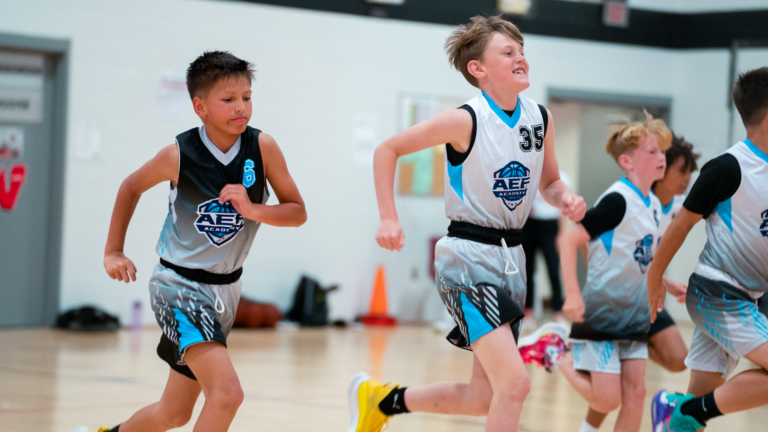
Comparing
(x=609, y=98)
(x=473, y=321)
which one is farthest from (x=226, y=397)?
(x=609, y=98)

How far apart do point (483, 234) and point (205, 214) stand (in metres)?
1.03

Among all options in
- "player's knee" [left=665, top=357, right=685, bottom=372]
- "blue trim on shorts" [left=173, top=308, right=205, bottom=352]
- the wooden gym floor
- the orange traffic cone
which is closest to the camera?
"blue trim on shorts" [left=173, top=308, right=205, bottom=352]

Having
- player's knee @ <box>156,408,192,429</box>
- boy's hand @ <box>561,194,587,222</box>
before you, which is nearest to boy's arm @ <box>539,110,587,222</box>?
boy's hand @ <box>561,194,587,222</box>

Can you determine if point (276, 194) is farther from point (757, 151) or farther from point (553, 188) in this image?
point (757, 151)

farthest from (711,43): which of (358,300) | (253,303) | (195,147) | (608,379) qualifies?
(195,147)

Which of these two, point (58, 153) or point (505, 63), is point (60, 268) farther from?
point (505, 63)

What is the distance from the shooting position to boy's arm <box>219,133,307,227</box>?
319cm

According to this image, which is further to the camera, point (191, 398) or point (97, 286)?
point (97, 286)

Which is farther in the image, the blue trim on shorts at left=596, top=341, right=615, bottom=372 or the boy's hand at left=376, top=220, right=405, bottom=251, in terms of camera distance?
the blue trim on shorts at left=596, top=341, right=615, bottom=372

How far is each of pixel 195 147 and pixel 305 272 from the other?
23.1ft

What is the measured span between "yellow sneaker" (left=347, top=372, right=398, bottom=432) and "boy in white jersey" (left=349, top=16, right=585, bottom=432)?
60cm

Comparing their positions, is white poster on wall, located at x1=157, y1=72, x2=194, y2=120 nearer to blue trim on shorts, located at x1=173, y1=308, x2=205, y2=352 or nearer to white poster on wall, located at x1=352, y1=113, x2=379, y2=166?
white poster on wall, located at x1=352, y1=113, x2=379, y2=166

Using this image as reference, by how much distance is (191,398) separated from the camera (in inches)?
131

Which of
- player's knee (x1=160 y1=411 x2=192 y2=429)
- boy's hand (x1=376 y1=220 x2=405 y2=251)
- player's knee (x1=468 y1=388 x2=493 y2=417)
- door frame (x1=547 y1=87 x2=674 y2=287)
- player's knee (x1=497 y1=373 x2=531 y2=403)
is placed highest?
door frame (x1=547 y1=87 x2=674 y2=287)
